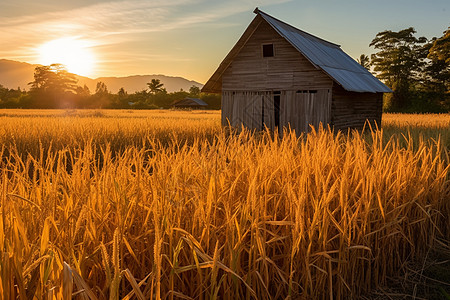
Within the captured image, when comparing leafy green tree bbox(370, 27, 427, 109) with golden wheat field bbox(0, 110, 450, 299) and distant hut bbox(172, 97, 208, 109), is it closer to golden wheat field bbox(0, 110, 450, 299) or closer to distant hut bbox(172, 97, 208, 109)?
distant hut bbox(172, 97, 208, 109)

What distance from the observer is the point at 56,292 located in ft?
4.46

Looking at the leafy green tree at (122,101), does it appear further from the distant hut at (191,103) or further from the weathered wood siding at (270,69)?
the weathered wood siding at (270,69)

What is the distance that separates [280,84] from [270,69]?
792 mm

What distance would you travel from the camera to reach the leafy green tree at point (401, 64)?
49.5 m

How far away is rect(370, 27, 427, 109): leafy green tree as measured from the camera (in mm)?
49500

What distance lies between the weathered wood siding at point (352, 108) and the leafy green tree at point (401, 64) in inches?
1366

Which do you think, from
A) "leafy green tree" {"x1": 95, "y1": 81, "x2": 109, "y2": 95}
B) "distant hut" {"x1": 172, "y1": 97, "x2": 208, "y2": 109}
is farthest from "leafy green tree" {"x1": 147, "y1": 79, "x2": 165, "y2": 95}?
"distant hut" {"x1": 172, "y1": 97, "x2": 208, "y2": 109}

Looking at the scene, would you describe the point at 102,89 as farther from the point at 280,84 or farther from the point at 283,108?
the point at 283,108

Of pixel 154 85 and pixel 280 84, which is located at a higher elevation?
pixel 154 85

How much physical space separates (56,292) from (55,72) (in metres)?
93.2

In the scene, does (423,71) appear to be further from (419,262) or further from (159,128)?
(419,262)

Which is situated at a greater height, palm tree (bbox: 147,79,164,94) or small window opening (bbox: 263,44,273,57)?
palm tree (bbox: 147,79,164,94)

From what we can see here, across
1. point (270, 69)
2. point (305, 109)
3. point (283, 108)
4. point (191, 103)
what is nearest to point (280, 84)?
point (270, 69)

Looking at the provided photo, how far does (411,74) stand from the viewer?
50.1 meters
